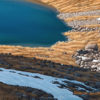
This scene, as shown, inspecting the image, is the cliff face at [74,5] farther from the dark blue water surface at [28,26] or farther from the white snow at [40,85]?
the white snow at [40,85]

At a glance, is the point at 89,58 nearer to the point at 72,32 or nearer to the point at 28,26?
the point at 72,32

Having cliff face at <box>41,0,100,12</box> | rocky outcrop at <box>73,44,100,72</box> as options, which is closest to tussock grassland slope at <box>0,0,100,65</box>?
cliff face at <box>41,0,100,12</box>

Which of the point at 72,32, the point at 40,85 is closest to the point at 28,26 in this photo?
the point at 72,32

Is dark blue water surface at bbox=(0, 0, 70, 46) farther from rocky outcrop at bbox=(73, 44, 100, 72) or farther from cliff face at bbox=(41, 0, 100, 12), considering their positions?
rocky outcrop at bbox=(73, 44, 100, 72)

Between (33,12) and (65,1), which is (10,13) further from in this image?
(65,1)

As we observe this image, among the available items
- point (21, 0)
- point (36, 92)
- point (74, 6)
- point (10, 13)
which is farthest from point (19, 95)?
point (21, 0)
